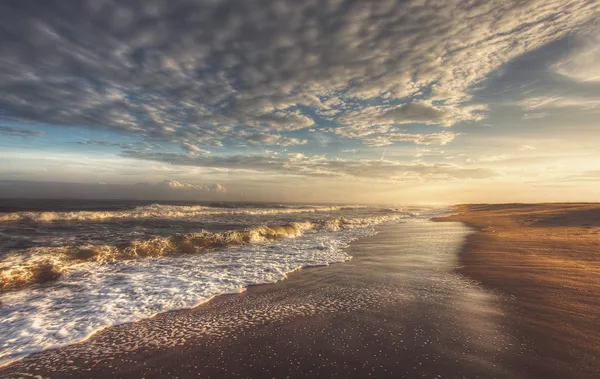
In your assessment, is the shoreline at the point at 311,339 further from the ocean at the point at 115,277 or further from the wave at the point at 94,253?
the wave at the point at 94,253

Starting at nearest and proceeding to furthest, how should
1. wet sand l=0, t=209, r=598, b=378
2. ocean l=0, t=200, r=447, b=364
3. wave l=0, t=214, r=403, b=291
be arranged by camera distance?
1. wet sand l=0, t=209, r=598, b=378
2. ocean l=0, t=200, r=447, b=364
3. wave l=0, t=214, r=403, b=291

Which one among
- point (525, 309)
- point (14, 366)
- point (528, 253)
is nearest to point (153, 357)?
point (14, 366)

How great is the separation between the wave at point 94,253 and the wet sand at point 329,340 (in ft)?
21.7

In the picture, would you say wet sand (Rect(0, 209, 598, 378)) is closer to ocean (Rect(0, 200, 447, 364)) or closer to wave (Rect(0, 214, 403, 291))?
ocean (Rect(0, 200, 447, 364))

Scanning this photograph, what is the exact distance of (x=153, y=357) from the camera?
4.59 meters

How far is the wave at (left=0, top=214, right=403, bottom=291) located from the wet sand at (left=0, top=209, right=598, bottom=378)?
21.7 ft

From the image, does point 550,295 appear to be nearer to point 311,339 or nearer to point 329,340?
point 329,340

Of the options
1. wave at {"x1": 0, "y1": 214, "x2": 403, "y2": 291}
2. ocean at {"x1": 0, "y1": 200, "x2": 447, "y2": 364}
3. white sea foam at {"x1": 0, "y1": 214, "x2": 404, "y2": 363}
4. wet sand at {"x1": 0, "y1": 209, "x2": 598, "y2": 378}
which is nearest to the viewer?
wet sand at {"x1": 0, "y1": 209, "x2": 598, "y2": 378}

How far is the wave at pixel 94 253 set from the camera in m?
9.55

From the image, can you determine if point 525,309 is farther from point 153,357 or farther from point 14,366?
point 14,366

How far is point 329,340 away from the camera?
493 centimetres

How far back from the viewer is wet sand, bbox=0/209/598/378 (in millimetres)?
4074

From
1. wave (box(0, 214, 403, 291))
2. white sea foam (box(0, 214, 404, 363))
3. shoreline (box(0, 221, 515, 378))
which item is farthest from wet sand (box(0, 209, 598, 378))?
wave (box(0, 214, 403, 291))

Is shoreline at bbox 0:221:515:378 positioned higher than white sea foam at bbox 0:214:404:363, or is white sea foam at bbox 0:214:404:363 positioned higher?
shoreline at bbox 0:221:515:378
